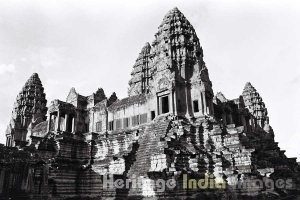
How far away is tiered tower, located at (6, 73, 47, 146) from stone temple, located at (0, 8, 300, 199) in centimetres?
961

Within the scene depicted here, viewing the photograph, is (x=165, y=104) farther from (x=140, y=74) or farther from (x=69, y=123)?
(x=140, y=74)

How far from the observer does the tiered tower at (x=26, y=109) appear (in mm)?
51688

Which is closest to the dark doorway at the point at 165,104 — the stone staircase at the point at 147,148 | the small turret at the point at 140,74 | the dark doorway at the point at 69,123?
the stone staircase at the point at 147,148

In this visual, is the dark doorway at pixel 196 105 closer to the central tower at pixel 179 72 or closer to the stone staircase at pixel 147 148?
the central tower at pixel 179 72

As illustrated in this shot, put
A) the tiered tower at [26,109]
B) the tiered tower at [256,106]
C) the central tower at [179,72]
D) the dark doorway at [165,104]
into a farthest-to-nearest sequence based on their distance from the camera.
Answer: the tiered tower at [256,106], the tiered tower at [26,109], the dark doorway at [165,104], the central tower at [179,72]

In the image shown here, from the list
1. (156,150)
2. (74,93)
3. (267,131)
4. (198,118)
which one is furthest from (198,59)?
(267,131)

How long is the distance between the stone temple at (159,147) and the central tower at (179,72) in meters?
0.11

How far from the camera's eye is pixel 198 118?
95.1 feet

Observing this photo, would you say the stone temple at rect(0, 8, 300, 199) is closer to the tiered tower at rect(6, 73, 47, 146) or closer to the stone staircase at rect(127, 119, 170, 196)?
the stone staircase at rect(127, 119, 170, 196)

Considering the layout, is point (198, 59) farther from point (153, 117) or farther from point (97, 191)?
point (97, 191)

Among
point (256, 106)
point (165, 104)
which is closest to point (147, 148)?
point (165, 104)

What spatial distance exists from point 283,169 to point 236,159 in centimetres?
776

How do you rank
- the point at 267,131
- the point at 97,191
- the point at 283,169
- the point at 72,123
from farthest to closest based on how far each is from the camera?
the point at 267,131 → the point at 72,123 → the point at 97,191 → the point at 283,169

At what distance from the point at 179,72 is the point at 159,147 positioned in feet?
34.7
